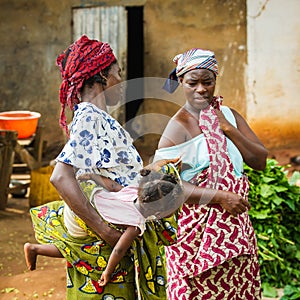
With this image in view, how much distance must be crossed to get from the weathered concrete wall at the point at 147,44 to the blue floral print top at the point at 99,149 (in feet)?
20.5

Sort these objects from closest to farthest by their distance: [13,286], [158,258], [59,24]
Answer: [158,258] → [13,286] → [59,24]

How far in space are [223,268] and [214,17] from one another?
244 inches

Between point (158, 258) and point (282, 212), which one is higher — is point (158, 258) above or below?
above

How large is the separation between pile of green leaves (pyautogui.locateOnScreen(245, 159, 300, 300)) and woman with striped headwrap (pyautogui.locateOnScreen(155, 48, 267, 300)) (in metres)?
1.41

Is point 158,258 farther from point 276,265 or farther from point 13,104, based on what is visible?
point 13,104

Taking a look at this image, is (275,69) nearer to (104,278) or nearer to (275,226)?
(275,226)

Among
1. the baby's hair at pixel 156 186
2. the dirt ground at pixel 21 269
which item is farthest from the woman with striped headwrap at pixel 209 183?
the dirt ground at pixel 21 269

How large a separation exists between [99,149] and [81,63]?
342 mm

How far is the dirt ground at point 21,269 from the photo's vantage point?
4.43m

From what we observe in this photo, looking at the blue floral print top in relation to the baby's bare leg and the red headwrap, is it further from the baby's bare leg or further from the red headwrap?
the baby's bare leg

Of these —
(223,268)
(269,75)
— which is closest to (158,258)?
(223,268)

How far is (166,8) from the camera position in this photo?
859cm

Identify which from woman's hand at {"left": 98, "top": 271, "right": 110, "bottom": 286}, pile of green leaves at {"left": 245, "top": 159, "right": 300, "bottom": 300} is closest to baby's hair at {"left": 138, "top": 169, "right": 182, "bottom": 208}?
woman's hand at {"left": 98, "top": 271, "right": 110, "bottom": 286}

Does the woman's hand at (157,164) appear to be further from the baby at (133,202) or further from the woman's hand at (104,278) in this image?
the woman's hand at (104,278)
